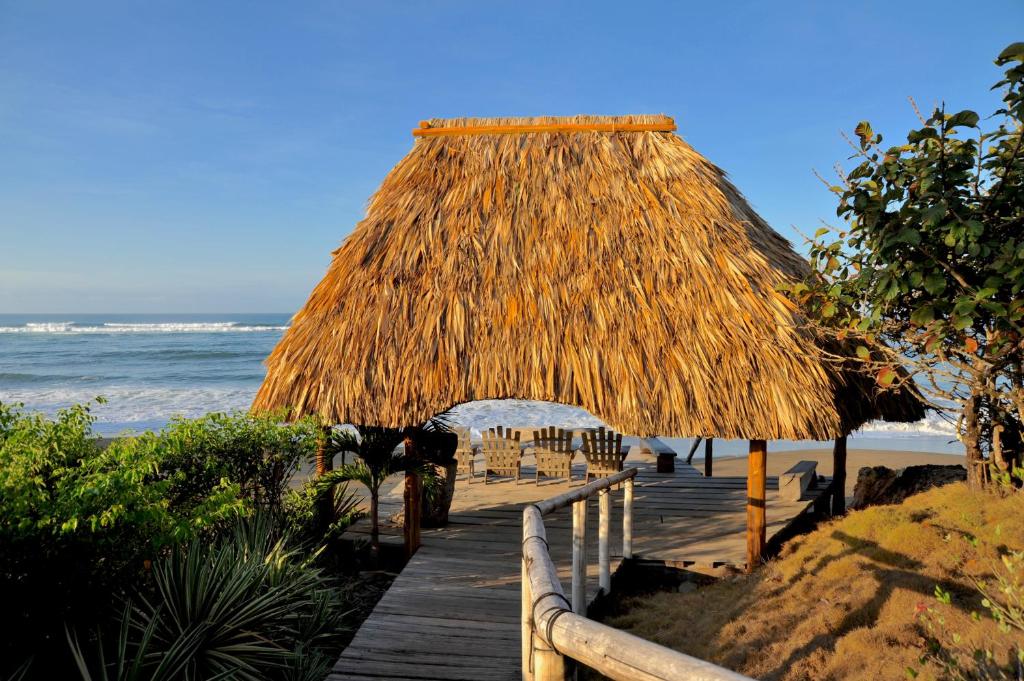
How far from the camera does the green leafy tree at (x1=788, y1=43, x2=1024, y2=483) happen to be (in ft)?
15.5

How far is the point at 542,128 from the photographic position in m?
8.60

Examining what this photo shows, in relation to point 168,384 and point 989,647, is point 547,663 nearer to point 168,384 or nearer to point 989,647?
point 989,647

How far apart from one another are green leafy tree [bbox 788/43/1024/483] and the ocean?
17.6 feet

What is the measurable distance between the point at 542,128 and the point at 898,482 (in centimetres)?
635

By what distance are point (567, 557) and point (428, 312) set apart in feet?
9.85

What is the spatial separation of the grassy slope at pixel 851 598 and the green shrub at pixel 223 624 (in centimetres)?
265

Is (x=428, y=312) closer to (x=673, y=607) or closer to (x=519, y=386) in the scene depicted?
(x=519, y=386)

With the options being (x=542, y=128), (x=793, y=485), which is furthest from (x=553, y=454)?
(x=542, y=128)

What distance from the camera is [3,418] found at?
15.3 feet

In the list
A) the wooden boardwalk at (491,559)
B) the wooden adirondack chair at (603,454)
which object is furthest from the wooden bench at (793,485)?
the wooden adirondack chair at (603,454)

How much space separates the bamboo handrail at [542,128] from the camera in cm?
841

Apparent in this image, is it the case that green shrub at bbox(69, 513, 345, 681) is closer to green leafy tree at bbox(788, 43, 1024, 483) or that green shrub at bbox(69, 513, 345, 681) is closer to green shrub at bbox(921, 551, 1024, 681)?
green shrub at bbox(921, 551, 1024, 681)

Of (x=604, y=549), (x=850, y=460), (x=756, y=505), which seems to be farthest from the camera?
(x=850, y=460)

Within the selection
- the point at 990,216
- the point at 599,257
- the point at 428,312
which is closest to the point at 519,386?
the point at 428,312
